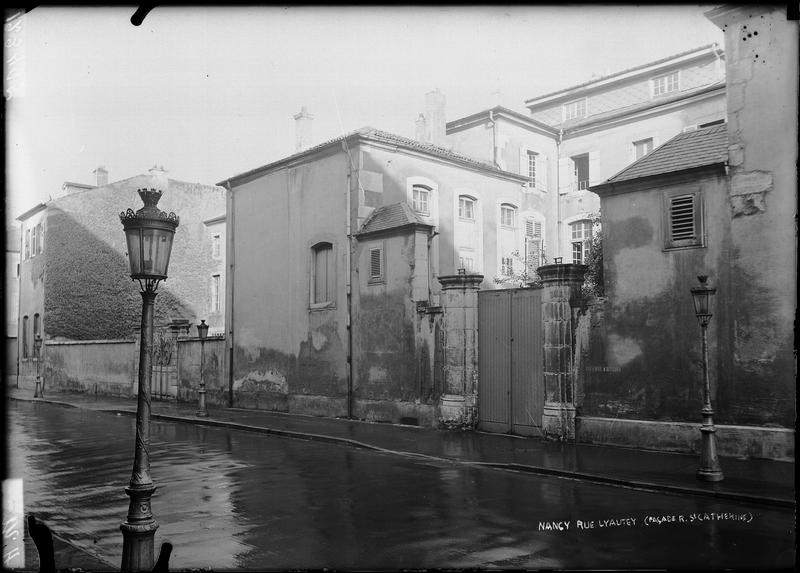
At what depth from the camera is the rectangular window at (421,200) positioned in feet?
74.7

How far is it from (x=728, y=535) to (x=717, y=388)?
5.53 m

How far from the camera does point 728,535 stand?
6.65 m

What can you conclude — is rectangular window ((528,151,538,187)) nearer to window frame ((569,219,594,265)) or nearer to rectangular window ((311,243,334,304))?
window frame ((569,219,594,265))

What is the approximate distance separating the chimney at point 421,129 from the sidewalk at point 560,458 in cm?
1525

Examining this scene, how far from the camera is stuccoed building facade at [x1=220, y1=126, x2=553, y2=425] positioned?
16.3 meters

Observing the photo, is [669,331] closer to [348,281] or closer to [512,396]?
[512,396]

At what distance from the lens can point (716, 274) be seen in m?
11.9

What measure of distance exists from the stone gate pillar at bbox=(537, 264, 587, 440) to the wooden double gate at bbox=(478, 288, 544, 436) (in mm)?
359

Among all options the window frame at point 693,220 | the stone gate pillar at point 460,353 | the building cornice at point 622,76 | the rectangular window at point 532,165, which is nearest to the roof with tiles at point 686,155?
the window frame at point 693,220

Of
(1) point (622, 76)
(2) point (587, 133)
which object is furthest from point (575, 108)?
(2) point (587, 133)

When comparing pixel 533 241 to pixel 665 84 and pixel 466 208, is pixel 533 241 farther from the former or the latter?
pixel 665 84

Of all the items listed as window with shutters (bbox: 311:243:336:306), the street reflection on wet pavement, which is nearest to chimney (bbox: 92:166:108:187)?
window with shutters (bbox: 311:243:336:306)

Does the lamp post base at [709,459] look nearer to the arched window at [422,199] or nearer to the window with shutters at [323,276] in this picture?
the window with shutters at [323,276]

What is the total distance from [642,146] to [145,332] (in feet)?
87.9
